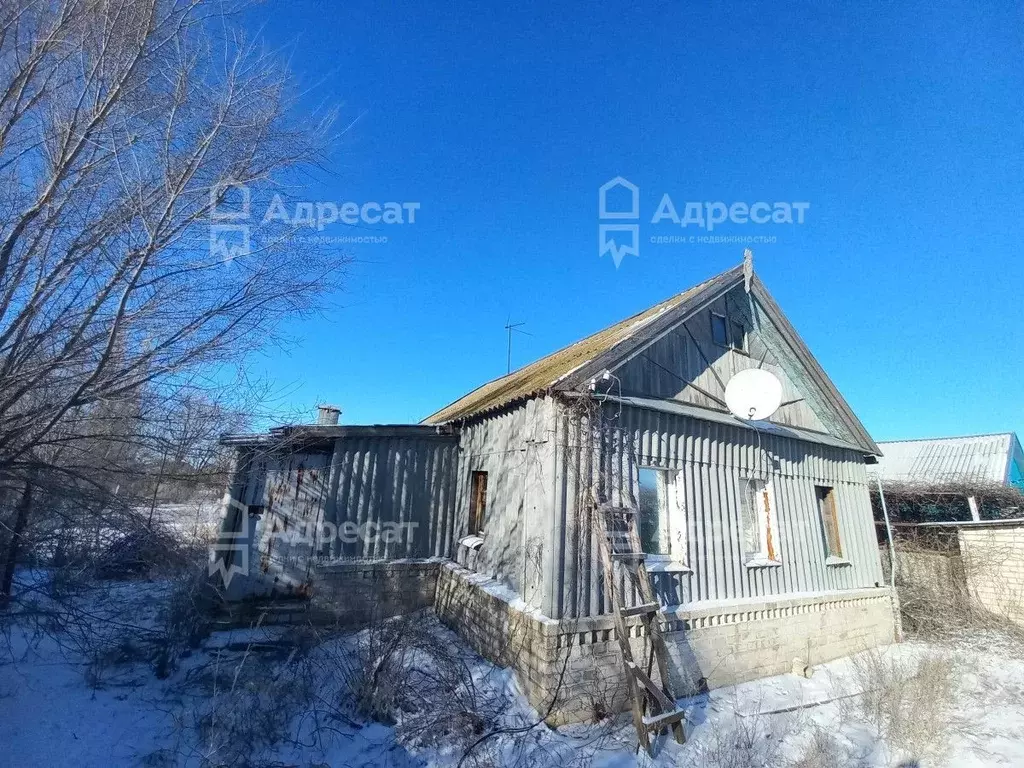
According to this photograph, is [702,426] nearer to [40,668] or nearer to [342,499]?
[342,499]

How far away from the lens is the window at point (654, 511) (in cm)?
673

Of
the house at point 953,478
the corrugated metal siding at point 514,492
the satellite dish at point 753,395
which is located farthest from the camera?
the house at point 953,478

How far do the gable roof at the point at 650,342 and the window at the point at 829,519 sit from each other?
5.04 feet

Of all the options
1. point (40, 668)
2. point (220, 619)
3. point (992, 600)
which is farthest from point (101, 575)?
point (992, 600)

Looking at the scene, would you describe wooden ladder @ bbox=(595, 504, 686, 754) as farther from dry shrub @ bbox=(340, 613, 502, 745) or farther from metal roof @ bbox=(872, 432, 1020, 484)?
metal roof @ bbox=(872, 432, 1020, 484)

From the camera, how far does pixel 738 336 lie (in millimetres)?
8820

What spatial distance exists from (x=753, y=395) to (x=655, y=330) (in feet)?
6.88

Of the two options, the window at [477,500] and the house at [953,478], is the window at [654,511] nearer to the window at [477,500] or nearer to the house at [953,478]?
the window at [477,500]

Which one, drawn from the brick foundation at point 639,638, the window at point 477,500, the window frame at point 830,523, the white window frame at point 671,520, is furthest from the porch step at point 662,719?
the window frame at point 830,523

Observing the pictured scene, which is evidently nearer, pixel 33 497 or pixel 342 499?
pixel 33 497

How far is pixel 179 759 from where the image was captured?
4.50 m

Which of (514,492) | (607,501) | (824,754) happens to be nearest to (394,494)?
(514,492)

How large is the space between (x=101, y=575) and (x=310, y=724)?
2.67 m

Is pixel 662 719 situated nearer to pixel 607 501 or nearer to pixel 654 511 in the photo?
pixel 607 501
